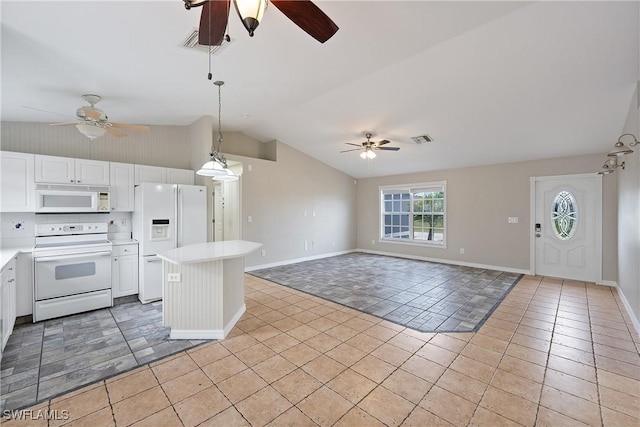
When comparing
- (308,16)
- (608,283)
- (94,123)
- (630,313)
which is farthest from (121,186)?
(608,283)

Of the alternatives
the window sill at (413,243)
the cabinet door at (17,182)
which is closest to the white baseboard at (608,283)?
the window sill at (413,243)

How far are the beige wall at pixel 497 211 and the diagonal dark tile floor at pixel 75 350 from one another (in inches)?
239

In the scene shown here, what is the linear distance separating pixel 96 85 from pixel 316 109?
3001mm

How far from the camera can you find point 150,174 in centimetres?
435

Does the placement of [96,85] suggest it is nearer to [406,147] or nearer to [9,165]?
[9,165]

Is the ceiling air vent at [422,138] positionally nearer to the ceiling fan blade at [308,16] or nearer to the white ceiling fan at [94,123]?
the ceiling fan blade at [308,16]

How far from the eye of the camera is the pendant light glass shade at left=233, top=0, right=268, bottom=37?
1302 millimetres

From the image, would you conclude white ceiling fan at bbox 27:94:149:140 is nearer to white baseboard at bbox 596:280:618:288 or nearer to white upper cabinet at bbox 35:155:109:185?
white upper cabinet at bbox 35:155:109:185

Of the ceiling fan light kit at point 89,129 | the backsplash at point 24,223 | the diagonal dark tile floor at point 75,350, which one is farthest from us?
the backsplash at point 24,223

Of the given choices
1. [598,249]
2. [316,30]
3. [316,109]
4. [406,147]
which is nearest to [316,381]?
[316,30]

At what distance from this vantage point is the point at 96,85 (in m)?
2.99

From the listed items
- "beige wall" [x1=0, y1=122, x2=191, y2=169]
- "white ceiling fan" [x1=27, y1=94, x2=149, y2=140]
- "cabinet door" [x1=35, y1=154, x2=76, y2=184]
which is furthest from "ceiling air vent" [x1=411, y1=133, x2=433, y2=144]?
"cabinet door" [x1=35, y1=154, x2=76, y2=184]

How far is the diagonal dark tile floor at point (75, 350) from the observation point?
2117mm

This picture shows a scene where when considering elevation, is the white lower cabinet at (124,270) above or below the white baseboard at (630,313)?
above
